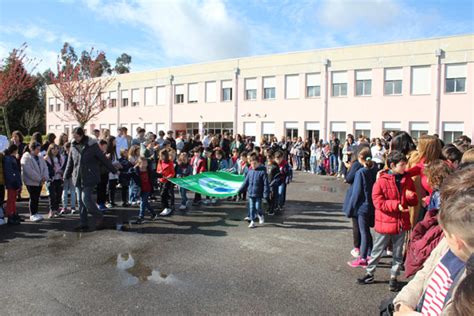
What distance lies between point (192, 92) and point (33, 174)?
2979cm

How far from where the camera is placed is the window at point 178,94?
127 feet

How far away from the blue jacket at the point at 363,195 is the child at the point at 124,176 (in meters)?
6.58

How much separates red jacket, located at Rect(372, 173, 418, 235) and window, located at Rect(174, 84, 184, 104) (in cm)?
3470

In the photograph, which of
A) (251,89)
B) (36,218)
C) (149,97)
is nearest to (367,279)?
(36,218)

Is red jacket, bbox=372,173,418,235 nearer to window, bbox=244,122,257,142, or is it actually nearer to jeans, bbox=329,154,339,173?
jeans, bbox=329,154,339,173

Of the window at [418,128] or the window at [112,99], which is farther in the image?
the window at [112,99]

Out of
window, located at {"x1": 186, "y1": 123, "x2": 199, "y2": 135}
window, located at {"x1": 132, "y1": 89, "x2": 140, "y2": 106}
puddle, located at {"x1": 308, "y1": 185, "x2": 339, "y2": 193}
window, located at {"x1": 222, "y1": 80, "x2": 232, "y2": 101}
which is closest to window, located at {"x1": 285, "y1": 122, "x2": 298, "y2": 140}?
window, located at {"x1": 222, "y1": 80, "x2": 232, "y2": 101}

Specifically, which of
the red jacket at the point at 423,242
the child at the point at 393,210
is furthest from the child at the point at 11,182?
the red jacket at the point at 423,242

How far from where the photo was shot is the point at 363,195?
6.03 m

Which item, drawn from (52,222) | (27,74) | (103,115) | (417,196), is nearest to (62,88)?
(27,74)

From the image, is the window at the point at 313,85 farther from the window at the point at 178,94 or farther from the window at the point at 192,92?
the window at the point at 178,94

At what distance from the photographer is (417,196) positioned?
18.4 feet

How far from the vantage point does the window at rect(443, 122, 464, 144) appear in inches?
996

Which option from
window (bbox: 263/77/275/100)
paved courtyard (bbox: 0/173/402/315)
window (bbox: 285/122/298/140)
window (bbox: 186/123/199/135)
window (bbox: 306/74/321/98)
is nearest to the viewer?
paved courtyard (bbox: 0/173/402/315)
